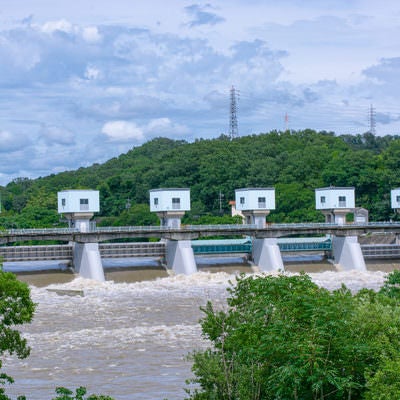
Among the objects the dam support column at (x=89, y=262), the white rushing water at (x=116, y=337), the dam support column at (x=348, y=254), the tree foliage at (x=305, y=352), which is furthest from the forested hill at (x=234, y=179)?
the tree foliage at (x=305, y=352)

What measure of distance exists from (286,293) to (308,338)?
6.41 ft

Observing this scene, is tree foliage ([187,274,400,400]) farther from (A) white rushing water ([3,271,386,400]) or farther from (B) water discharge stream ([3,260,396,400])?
(B) water discharge stream ([3,260,396,400])

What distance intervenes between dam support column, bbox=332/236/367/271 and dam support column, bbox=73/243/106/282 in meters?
17.9

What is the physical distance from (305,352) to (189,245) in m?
39.3

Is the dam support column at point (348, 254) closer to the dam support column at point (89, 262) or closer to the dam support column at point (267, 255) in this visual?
the dam support column at point (267, 255)

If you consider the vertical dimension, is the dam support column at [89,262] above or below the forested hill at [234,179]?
below

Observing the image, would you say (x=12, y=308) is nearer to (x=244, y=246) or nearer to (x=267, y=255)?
(x=267, y=255)

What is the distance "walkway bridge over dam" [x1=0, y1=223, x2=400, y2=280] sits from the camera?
50.9 m

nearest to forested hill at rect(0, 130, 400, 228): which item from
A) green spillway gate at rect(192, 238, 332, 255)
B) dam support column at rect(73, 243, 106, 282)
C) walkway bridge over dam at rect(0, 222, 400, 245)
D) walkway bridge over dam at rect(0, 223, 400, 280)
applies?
green spillway gate at rect(192, 238, 332, 255)

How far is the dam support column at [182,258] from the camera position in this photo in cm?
5324

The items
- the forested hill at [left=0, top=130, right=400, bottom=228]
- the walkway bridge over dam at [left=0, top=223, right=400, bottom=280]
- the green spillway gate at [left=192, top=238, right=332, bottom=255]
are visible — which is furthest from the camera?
the forested hill at [left=0, top=130, right=400, bottom=228]

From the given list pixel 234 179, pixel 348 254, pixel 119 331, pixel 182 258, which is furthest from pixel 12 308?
pixel 234 179

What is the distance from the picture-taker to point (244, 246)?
193 ft

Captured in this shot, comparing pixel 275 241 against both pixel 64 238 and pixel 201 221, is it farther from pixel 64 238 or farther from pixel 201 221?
pixel 201 221
